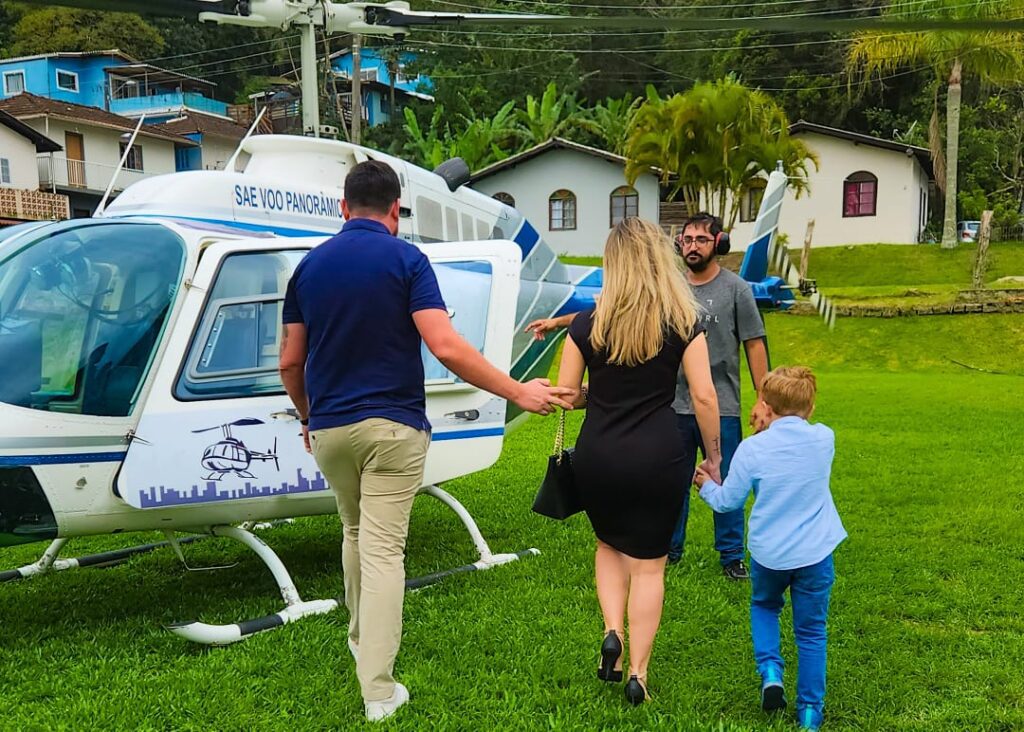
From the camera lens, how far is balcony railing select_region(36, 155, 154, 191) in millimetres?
31938

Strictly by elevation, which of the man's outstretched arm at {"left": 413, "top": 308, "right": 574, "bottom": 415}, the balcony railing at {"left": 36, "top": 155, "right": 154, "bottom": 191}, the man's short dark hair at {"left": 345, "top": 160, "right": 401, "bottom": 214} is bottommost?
the man's outstretched arm at {"left": 413, "top": 308, "right": 574, "bottom": 415}

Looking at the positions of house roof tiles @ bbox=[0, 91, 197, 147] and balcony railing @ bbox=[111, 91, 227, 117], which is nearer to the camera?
house roof tiles @ bbox=[0, 91, 197, 147]

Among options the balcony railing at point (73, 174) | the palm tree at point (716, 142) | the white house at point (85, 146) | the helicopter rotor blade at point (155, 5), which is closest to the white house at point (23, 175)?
the balcony railing at point (73, 174)

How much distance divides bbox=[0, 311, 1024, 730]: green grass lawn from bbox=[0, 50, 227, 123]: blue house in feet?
137

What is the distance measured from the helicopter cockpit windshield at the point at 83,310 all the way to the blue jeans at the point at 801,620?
2669 millimetres

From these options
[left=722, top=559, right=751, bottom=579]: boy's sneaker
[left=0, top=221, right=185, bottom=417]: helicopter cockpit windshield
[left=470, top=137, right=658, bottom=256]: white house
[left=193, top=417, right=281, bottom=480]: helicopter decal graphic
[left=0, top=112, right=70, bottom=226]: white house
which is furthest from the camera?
[left=470, top=137, right=658, bottom=256]: white house

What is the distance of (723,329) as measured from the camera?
187 inches

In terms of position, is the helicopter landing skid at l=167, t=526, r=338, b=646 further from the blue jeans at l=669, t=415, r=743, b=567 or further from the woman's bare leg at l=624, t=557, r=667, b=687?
the blue jeans at l=669, t=415, r=743, b=567

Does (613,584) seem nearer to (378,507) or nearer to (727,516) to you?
(378,507)

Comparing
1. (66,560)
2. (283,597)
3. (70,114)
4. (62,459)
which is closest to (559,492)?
(283,597)

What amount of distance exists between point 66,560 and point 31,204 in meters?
27.2

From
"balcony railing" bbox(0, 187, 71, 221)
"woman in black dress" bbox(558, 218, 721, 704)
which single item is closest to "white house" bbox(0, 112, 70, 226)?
"balcony railing" bbox(0, 187, 71, 221)

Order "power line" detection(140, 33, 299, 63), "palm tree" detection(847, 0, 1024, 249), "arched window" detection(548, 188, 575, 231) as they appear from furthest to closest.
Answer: "power line" detection(140, 33, 299, 63)
"arched window" detection(548, 188, 575, 231)
"palm tree" detection(847, 0, 1024, 249)

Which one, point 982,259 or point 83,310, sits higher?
point 83,310
